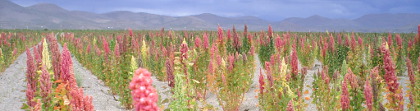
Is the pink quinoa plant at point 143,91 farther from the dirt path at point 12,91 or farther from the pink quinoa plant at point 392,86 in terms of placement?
the pink quinoa plant at point 392,86

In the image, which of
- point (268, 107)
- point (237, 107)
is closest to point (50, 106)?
point (268, 107)

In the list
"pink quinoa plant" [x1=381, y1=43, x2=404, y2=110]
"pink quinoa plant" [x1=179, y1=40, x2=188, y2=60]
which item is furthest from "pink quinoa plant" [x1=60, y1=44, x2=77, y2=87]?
"pink quinoa plant" [x1=381, y1=43, x2=404, y2=110]

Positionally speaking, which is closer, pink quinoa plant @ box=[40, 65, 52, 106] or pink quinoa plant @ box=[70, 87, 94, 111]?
pink quinoa plant @ box=[70, 87, 94, 111]

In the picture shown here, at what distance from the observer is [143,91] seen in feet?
5.13

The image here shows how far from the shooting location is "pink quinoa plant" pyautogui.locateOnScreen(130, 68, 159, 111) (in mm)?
1563

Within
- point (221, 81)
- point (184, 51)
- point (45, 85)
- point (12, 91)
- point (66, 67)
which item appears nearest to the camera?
point (45, 85)

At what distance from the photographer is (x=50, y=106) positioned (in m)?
3.64

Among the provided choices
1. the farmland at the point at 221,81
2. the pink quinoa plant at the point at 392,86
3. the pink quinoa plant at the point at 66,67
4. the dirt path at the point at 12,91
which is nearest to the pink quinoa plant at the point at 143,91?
the farmland at the point at 221,81

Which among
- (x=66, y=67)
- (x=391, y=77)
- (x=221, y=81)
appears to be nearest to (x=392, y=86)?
(x=391, y=77)

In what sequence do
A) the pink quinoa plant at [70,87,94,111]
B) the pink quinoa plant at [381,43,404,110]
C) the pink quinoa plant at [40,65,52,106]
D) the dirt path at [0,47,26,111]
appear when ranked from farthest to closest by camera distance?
the dirt path at [0,47,26,111]
the pink quinoa plant at [381,43,404,110]
the pink quinoa plant at [40,65,52,106]
the pink quinoa plant at [70,87,94,111]

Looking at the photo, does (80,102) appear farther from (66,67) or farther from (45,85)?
(66,67)

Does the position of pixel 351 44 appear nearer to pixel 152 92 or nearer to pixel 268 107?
pixel 268 107

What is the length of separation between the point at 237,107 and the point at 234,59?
3.41 ft

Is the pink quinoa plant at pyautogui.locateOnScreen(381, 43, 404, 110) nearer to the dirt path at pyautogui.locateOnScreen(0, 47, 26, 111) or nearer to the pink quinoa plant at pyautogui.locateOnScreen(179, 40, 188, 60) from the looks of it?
the pink quinoa plant at pyautogui.locateOnScreen(179, 40, 188, 60)
